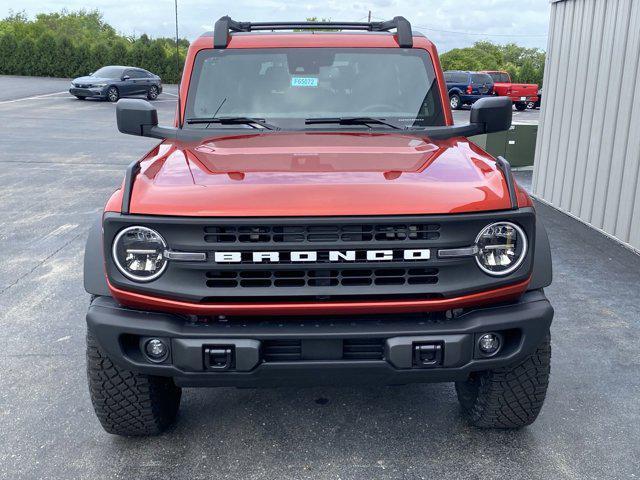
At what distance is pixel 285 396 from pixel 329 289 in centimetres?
134

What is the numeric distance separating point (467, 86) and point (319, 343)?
2968 cm

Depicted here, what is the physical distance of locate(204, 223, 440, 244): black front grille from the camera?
2754 millimetres

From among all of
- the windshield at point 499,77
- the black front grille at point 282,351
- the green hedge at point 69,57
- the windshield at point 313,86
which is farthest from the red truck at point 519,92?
the black front grille at point 282,351

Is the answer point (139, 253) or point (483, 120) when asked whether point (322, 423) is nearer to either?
point (139, 253)

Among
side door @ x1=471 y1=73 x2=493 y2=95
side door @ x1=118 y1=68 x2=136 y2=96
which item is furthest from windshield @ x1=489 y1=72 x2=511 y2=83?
side door @ x1=118 y1=68 x2=136 y2=96

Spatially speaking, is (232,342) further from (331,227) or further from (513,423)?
(513,423)

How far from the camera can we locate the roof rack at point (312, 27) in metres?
4.36

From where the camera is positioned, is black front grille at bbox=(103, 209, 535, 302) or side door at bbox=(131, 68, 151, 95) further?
side door at bbox=(131, 68, 151, 95)

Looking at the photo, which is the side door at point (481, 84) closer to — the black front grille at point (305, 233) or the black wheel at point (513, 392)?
the black wheel at point (513, 392)

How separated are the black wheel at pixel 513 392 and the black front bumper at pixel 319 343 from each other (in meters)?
0.36

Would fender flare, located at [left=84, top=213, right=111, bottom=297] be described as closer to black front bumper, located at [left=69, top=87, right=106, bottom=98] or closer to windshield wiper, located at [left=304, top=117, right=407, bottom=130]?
windshield wiper, located at [left=304, top=117, right=407, bottom=130]

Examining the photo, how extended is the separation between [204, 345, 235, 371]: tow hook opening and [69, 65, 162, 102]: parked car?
27762mm

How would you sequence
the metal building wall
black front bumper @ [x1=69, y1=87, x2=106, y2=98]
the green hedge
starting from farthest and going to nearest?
the green hedge < black front bumper @ [x1=69, y1=87, x2=106, y2=98] < the metal building wall

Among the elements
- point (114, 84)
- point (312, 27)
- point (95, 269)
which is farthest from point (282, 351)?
point (114, 84)
